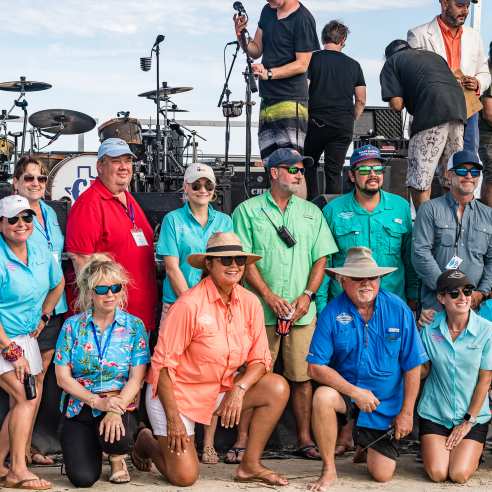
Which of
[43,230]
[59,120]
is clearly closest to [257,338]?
[43,230]

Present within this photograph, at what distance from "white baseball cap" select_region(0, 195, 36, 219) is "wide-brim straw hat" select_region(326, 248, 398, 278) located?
6.17ft

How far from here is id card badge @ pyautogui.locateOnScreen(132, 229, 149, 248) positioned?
603 cm

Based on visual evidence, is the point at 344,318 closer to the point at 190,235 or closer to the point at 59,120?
the point at 190,235

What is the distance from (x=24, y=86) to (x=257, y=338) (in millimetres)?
7801

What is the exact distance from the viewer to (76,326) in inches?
218

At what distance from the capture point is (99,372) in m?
5.50

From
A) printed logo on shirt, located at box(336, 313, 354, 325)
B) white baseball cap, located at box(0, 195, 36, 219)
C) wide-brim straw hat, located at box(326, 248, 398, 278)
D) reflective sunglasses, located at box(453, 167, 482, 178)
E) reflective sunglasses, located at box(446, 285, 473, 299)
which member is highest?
reflective sunglasses, located at box(453, 167, 482, 178)

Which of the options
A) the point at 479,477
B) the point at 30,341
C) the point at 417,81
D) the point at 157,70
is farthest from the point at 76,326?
the point at 157,70

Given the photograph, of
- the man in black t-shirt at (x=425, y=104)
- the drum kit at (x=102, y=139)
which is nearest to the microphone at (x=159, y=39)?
the drum kit at (x=102, y=139)

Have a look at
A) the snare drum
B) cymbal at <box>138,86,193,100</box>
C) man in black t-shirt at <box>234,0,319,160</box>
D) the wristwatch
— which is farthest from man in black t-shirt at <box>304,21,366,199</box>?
cymbal at <box>138,86,193,100</box>

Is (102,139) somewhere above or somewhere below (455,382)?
above

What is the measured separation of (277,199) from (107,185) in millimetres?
1139

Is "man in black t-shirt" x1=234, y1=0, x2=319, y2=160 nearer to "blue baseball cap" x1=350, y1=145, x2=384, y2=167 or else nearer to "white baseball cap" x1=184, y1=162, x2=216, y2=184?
"blue baseball cap" x1=350, y1=145, x2=384, y2=167

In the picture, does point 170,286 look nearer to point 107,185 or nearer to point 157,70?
point 107,185
